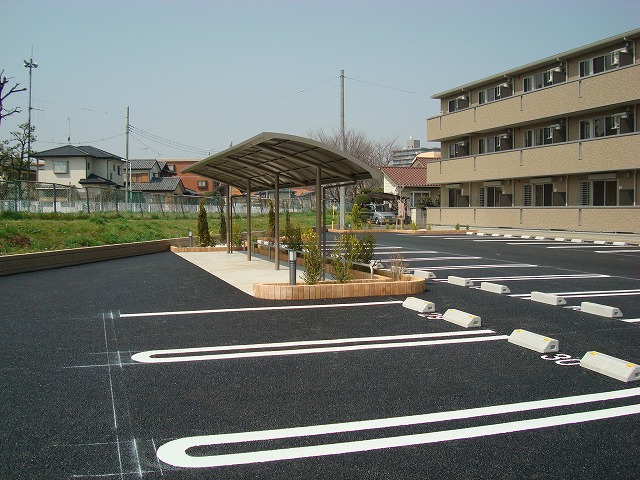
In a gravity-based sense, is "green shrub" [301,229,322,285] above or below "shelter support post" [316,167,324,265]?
below

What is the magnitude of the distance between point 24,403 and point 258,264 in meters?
10.5

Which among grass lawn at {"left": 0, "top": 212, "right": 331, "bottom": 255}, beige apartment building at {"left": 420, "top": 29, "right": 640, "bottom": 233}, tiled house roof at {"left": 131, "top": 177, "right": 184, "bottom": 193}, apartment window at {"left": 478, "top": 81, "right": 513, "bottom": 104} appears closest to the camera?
grass lawn at {"left": 0, "top": 212, "right": 331, "bottom": 255}

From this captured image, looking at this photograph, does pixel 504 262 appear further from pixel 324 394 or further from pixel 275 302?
pixel 324 394

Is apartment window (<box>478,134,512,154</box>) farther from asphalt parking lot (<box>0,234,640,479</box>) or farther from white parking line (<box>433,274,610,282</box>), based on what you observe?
asphalt parking lot (<box>0,234,640,479</box>)

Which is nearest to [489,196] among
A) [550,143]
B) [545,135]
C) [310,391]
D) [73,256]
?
[545,135]

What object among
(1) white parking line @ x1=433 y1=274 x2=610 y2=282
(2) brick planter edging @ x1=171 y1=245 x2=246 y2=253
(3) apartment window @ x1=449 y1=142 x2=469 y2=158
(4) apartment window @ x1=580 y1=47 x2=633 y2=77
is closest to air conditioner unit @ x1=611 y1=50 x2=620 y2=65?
(4) apartment window @ x1=580 y1=47 x2=633 y2=77

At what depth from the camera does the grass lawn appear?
16.0 m

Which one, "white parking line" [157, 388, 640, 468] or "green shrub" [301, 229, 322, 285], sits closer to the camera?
"white parking line" [157, 388, 640, 468]

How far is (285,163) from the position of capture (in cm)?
1220

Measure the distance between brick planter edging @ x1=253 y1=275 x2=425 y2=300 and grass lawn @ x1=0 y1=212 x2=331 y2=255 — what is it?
8.15 metres

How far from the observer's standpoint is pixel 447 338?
264 inches

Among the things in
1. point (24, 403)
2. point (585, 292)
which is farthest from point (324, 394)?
point (585, 292)

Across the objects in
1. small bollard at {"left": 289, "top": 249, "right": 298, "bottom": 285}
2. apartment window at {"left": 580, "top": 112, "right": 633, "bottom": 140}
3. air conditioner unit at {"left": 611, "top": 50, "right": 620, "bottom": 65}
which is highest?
air conditioner unit at {"left": 611, "top": 50, "right": 620, "bottom": 65}

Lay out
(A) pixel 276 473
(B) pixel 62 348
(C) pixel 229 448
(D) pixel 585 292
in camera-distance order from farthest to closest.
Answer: (D) pixel 585 292
(B) pixel 62 348
(C) pixel 229 448
(A) pixel 276 473
